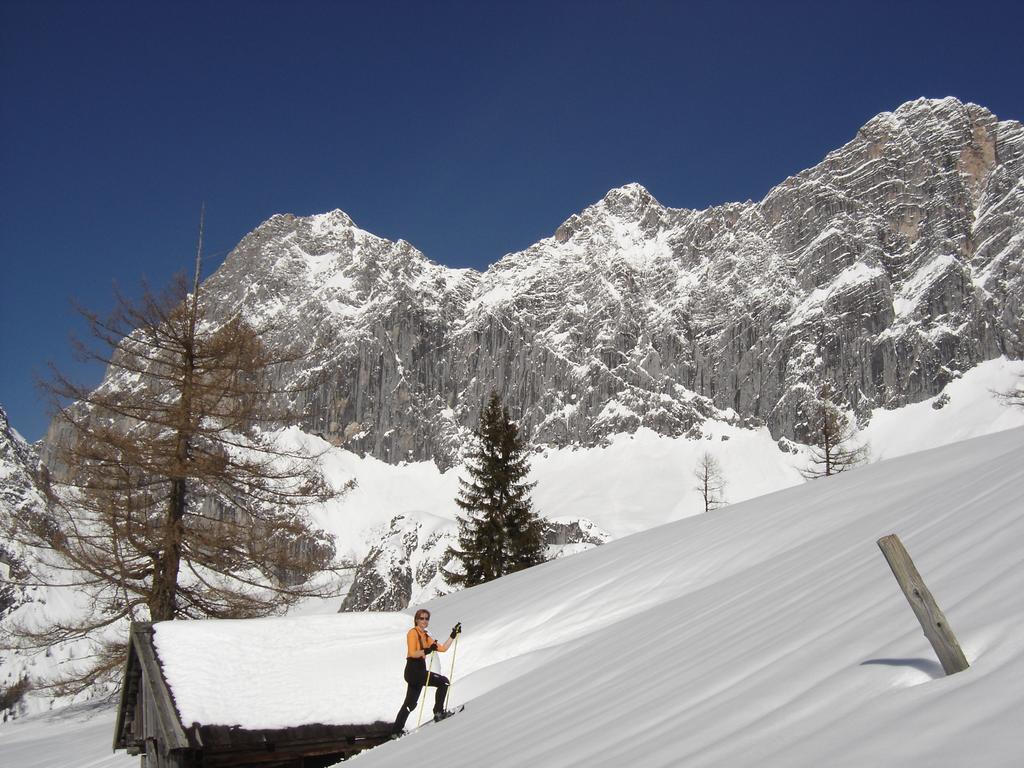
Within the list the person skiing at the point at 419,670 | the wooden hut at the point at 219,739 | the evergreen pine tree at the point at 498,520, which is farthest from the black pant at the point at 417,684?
the evergreen pine tree at the point at 498,520

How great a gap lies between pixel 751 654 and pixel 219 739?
315 inches

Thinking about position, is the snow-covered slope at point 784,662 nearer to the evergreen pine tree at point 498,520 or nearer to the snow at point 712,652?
the snow at point 712,652

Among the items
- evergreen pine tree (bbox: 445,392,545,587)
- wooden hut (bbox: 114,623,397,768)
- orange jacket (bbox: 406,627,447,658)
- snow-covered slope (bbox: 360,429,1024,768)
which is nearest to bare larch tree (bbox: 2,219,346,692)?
wooden hut (bbox: 114,623,397,768)

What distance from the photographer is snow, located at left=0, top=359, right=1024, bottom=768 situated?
3.60 meters

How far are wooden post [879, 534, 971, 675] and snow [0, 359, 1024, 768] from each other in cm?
10

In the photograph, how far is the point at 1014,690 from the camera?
3.17 m

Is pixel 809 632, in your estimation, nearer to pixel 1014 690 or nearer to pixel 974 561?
pixel 974 561

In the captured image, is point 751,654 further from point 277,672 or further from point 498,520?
point 498,520

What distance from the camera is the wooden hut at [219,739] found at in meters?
10.7

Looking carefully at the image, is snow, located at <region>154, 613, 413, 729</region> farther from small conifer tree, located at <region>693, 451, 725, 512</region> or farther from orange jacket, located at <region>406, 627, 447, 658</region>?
small conifer tree, located at <region>693, 451, 725, 512</region>

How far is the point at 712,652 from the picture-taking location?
246 inches

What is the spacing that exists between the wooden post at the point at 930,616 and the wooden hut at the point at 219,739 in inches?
379

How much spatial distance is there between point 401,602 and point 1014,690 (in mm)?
125554

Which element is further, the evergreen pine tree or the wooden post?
the evergreen pine tree
